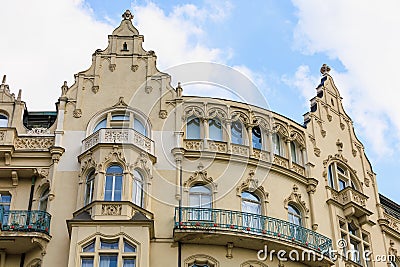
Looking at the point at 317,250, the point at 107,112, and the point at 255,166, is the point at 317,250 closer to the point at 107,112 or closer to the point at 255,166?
the point at 255,166

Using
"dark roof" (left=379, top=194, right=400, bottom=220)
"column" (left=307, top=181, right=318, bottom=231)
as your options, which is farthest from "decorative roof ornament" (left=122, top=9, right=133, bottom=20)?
"dark roof" (left=379, top=194, right=400, bottom=220)

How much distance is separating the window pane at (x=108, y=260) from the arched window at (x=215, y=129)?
892 centimetres

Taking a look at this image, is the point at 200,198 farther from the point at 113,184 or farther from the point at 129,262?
the point at 129,262

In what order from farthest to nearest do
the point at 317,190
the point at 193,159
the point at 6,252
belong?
the point at 317,190, the point at 193,159, the point at 6,252

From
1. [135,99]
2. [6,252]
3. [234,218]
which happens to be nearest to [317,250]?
[234,218]

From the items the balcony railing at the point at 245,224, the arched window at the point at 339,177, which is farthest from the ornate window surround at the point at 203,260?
the arched window at the point at 339,177

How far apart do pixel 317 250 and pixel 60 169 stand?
Result: 41.6 ft

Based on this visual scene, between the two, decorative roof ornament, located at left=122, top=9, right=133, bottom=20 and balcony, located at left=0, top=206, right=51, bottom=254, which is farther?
decorative roof ornament, located at left=122, top=9, right=133, bottom=20

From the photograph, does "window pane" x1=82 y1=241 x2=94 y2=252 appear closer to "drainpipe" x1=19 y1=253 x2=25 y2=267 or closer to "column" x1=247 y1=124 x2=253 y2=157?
"drainpipe" x1=19 y1=253 x2=25 y2=267

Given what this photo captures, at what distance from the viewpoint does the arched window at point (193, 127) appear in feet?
117

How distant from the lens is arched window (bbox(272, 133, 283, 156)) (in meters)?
37.0

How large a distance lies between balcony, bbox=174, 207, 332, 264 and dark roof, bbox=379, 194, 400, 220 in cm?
965

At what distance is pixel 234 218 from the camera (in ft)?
107

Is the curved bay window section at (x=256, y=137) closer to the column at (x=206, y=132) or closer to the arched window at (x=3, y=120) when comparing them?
the column at (x=206, y=132)
